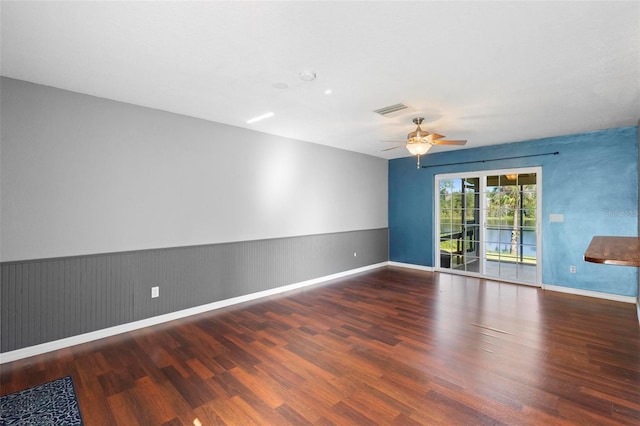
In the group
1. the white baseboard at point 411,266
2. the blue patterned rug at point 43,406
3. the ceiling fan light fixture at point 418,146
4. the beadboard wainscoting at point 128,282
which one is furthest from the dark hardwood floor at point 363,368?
the white baseboard at point 411,266

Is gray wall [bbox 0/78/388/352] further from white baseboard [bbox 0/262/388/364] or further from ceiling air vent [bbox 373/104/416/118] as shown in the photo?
ceiling air vent [bbox 373/104/416/118]

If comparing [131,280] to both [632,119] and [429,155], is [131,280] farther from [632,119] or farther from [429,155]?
[632,119]

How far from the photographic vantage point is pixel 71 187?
3.10m

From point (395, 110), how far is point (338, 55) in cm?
150

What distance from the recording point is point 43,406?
83.2 inches

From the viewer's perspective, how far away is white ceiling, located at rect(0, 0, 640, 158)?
74.4 inches

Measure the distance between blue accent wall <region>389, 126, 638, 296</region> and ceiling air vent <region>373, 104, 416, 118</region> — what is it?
2951 mm

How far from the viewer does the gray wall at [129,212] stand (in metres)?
2.84

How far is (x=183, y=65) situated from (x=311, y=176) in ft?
10.5

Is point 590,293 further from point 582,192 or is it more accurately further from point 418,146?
point 418,146

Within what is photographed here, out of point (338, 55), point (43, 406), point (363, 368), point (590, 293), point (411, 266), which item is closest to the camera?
point (43, 406)

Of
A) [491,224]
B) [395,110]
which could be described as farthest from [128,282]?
[491,224]

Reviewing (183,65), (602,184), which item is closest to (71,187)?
(183,65)

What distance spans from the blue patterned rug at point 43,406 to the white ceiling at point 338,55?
2649mm
